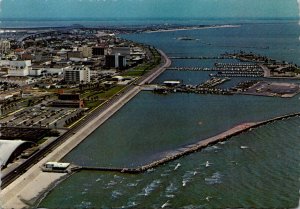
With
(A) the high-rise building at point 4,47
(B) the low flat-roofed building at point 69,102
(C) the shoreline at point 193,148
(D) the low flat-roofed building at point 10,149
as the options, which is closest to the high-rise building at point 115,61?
(A) the high-rise building at point 4,47

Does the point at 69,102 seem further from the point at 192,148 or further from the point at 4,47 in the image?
the point at 4,47

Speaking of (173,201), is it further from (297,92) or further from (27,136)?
(297,92)

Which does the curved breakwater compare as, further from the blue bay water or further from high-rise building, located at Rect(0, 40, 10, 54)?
high-rise building, located at Rect(0, 40, 10, 54)

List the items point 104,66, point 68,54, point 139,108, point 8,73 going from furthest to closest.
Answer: point 68,54 < point 104,66 < point 8,73 < point 139,108

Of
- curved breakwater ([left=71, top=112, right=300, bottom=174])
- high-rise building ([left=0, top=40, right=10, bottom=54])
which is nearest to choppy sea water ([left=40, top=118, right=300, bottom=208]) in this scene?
curved breakwater ([left=71, top=112, right=300, bottom=174])

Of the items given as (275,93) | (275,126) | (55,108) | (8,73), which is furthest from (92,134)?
(8,73)

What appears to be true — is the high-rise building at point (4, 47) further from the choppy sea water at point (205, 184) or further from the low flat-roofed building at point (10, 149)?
the choppy sea water at point (205, 184)
